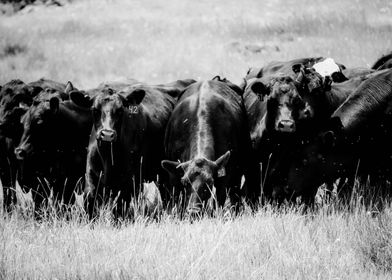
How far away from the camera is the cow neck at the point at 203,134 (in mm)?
7020

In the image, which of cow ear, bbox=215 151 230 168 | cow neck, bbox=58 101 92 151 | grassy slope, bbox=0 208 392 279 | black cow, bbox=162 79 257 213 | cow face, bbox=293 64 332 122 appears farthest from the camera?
cow neck, bbox=58 101 92 151

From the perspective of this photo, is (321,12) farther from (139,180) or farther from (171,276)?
(171,276)

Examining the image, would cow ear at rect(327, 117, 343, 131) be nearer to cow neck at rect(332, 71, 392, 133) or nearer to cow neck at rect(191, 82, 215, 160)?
cow neck at rect(332, 71, 392, 133)

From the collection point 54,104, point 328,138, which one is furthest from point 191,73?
point 328,138

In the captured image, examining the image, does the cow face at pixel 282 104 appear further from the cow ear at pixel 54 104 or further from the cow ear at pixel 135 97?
the cow ear at pixel 54 104

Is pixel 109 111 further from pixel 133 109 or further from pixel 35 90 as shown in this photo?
pixel 35 90

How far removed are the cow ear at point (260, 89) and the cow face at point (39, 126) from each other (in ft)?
8.12

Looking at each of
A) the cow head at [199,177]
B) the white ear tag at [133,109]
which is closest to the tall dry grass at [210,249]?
the cow head at [199,177]

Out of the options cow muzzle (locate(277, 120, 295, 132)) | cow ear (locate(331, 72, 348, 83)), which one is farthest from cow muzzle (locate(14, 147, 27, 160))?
cow ear (locate(331, 72, 348, 83))

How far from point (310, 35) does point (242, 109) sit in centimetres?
1089

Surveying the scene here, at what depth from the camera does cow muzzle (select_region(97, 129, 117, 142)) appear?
22.2 feet

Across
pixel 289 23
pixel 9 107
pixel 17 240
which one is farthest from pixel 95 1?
pixel 17 240

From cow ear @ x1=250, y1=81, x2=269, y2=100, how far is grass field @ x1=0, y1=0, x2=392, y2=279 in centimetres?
169

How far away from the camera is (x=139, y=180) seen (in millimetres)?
7957
